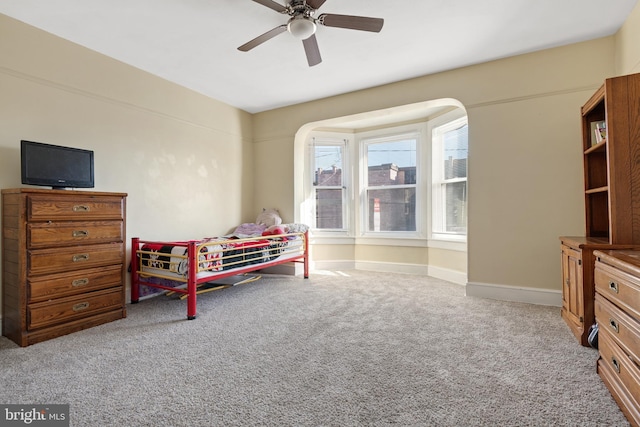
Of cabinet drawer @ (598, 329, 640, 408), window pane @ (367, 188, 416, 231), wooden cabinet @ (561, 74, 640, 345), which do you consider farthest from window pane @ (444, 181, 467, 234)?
cabinet drawer @ (598, 329, 640, 408)

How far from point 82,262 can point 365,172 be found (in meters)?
3.81

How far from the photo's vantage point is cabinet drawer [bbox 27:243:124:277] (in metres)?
2.16

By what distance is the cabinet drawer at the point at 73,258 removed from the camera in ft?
7.08

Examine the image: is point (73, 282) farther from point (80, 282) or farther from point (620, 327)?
point (620, 327)

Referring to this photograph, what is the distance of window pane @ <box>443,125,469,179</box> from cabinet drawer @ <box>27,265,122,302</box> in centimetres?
403

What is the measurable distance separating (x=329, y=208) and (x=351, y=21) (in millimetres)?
3118

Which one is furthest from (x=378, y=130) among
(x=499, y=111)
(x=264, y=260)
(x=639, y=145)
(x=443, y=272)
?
(x=639, y=145)

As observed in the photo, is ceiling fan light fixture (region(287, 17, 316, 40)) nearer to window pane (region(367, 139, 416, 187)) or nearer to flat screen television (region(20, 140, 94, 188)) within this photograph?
flat screen television (region(20, 140, 94, 188))

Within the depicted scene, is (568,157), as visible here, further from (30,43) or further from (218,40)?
(30,43)

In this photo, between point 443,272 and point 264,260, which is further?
point 443,272

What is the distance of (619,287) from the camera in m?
1.46

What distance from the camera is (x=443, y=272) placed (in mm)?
4090

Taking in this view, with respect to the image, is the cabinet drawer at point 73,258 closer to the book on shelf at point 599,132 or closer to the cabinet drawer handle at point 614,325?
the cabinet drawer handle at point 614,325

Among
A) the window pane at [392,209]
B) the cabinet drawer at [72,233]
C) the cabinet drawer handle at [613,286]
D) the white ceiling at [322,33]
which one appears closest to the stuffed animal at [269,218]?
the window pane at [392,209]
